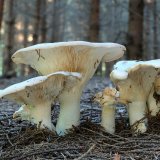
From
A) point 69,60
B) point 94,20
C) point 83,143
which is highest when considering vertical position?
point 94,20

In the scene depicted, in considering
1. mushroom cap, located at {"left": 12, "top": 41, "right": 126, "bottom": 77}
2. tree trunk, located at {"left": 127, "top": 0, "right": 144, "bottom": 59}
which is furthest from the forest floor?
tree trunk, located at {"left": 127, "top": 0, "right": 144, "bottom": 59}

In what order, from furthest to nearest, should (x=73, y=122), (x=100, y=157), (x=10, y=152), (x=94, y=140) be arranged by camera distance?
(x=73, y=122), (x=94, y=140), (x=10, y=152), (x=100, y=157)

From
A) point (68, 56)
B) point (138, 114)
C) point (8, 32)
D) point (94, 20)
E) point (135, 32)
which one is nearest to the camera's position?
point (68, 56)

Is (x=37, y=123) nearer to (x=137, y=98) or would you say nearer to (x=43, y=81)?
(x=43, y=81)

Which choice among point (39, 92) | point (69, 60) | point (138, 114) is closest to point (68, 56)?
point (69, 60)

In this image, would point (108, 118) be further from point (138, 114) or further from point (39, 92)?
point (39, 92)

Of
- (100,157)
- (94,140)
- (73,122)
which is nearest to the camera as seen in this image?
(100,157)

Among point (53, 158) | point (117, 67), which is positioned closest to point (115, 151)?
point (53, 158)
